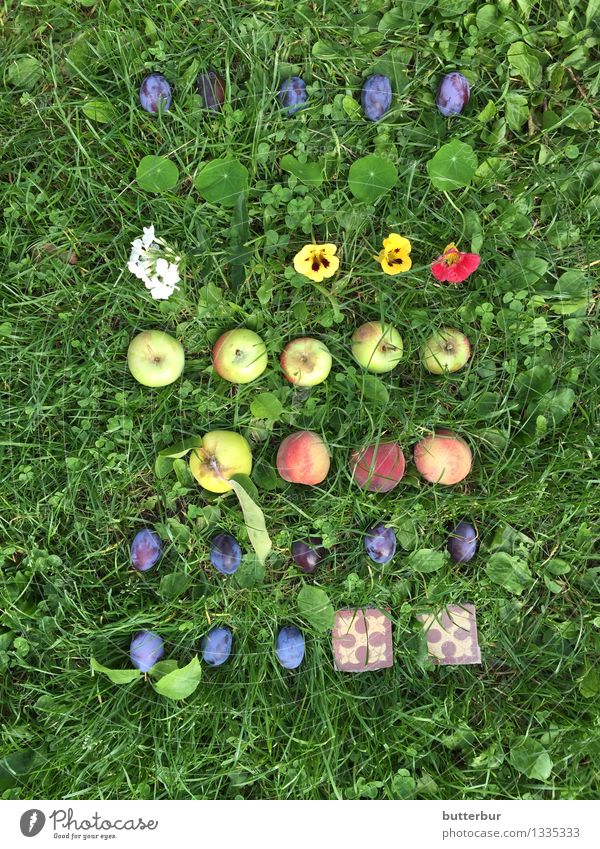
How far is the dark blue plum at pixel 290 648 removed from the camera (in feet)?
8.95

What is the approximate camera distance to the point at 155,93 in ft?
9.20

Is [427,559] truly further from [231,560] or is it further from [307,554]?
[231,560]

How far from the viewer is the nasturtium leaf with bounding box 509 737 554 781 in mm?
2742

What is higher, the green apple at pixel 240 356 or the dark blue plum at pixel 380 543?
the green apple at pixel 240 356

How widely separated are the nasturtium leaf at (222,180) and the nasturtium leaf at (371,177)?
447mm

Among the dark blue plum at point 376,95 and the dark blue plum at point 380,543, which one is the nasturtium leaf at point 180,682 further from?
the dark blue plum at point 376,95

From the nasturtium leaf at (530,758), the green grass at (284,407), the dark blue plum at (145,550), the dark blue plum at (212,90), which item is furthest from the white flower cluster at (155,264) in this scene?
the nasturtium leaf at (530,758)

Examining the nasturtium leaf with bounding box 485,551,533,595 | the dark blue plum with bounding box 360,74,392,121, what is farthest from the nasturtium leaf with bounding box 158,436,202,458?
the dark blue plum with bounding box 360,74,392,121

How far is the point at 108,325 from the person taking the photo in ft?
9.36

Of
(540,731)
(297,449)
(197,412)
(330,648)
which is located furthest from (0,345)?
(540,731)

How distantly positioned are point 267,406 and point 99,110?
4.70 ft

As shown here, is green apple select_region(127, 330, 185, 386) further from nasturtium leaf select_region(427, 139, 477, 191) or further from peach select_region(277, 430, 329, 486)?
nasturtium leaf select_region(427, 139, 477, 191)

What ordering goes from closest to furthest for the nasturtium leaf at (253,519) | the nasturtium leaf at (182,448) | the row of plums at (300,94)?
1. the nasturtium leaf at (253,519)
2. the nasturtium leaf at (182,448)
3. the row of plums at (300,94)
